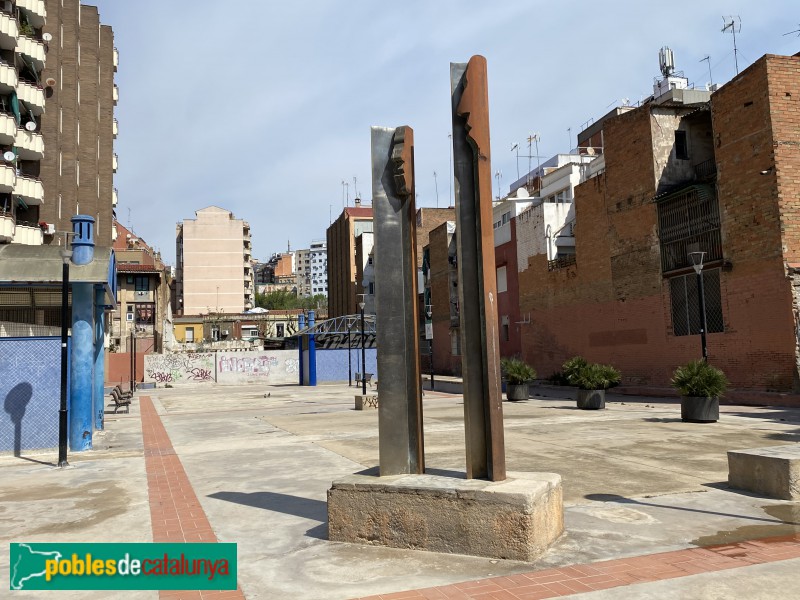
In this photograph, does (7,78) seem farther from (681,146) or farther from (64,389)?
(681,146)

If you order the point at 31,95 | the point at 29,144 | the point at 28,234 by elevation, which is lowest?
the point at 28,234

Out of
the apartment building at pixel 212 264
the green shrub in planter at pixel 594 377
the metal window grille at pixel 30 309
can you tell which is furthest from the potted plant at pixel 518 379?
the apartment building at pixel 212 264

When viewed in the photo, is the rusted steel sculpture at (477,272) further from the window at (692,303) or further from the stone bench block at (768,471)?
the window at (692,303)

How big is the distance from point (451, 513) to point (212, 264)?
89812mm

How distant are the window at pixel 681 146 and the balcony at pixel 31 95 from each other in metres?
35.9

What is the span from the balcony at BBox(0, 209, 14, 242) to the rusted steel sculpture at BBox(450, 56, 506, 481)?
35542 millimetres

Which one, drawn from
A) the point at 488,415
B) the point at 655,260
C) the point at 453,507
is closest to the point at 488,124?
the point at 488,415

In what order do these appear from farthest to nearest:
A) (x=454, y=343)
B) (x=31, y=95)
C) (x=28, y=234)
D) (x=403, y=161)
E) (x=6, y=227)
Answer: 1. (x=454, y=343)
2. (x=31, y=95)
3. (x=28, y=234)
4. (x=6, y=227)
5. (x=403, y=161)

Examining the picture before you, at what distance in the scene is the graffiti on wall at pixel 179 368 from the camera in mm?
44750

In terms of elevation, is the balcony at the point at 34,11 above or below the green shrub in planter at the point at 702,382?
above

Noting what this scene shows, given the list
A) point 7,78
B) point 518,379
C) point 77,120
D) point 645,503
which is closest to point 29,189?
point 7,78

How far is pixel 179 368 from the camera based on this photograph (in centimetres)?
4497

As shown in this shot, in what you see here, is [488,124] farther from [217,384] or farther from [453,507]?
[217,384]

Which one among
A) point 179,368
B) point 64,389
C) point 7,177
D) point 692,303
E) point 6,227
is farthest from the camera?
point 179,368
